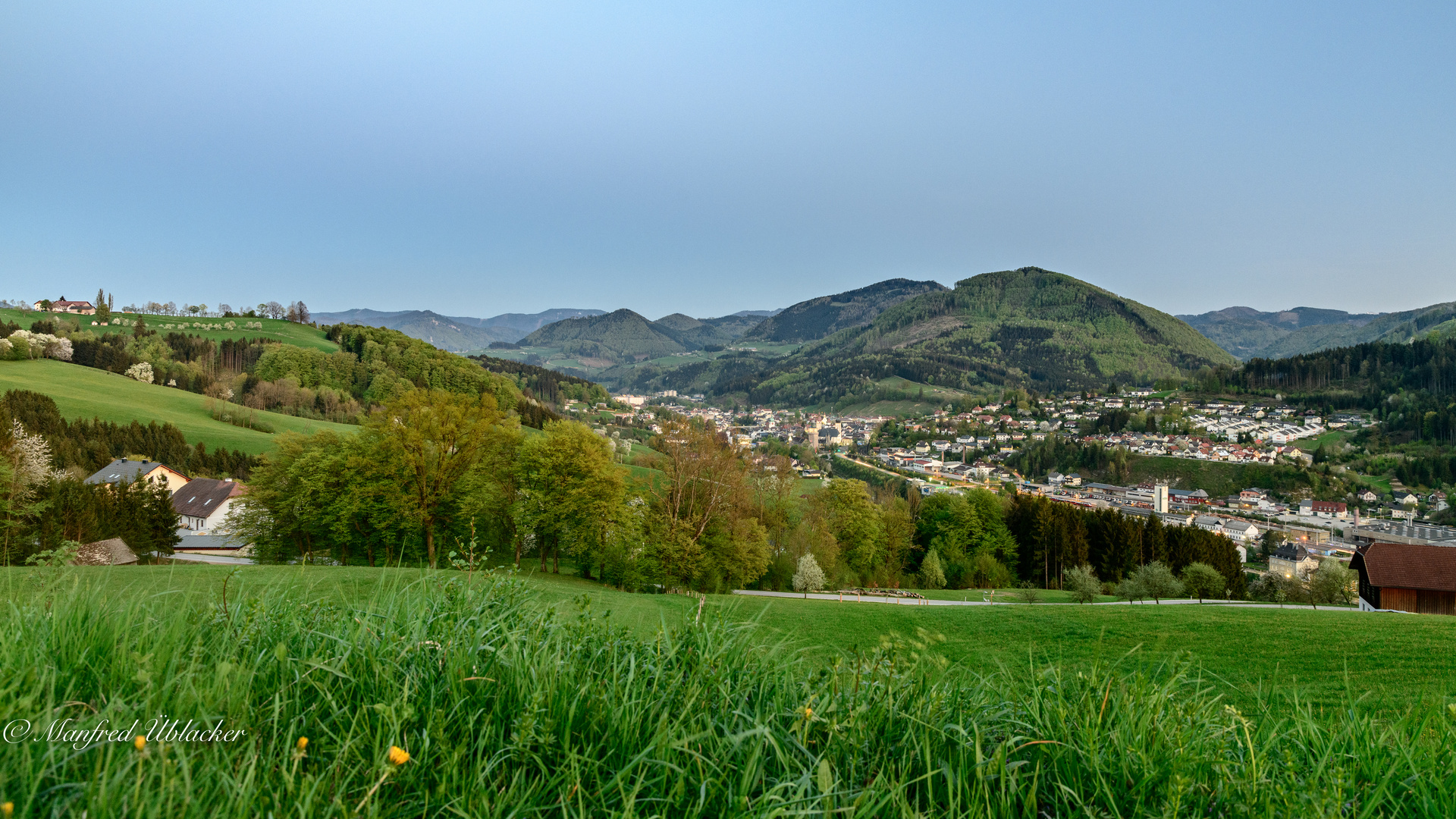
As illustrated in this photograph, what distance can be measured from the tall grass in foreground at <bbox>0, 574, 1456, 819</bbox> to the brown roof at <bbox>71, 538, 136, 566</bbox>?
71.9 feet

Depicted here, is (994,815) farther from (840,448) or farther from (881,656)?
(840,448)

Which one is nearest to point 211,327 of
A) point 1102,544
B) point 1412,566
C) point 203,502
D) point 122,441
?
point 122,441

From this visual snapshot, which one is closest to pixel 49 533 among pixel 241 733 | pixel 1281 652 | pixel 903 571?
pixel 241 733

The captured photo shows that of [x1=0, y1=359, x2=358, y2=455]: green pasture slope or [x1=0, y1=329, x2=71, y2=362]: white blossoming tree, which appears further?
[x1=0, y1=329, x2=71, y2=362]: white blossoming tree

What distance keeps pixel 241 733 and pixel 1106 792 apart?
2473mm

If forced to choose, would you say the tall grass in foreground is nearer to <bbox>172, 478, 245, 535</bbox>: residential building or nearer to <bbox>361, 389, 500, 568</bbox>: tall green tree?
<bbox>361, 389, 500, 568</bbox>: tall green tree

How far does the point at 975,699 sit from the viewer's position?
8.63 ft

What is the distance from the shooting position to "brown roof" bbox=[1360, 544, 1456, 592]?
22719 millimetres

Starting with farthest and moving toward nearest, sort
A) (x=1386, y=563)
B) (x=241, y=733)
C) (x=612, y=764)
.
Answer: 1. (x=1386, y=563)
2. (x=612, y=764)
3. (x=241, y=733)

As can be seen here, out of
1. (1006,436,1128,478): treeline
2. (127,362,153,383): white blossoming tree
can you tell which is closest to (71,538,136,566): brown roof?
(127,362,153,383): white blossoming tree

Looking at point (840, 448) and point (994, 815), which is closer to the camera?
point (994, 815)

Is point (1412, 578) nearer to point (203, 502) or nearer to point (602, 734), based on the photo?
point (602, 734)

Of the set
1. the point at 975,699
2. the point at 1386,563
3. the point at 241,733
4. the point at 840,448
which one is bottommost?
the point at 840,448

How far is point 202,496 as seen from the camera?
152ft
